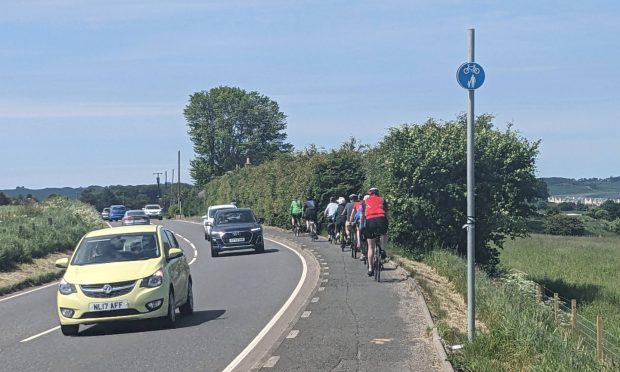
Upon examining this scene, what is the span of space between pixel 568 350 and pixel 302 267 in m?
15.5

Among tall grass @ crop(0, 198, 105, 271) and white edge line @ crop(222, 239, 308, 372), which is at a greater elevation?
tall grass @ crop(0, 198, 105, 271)

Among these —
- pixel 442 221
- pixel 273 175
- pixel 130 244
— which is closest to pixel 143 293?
pixel 130 244

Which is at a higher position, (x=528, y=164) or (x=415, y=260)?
(x=528, y=164)

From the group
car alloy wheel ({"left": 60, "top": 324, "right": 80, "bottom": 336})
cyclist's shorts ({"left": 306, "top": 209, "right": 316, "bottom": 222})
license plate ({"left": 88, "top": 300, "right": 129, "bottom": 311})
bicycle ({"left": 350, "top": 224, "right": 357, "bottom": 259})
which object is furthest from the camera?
cyclist's shorts ({"left": 306, "top": 209, "right": 316, "bottom": 222})

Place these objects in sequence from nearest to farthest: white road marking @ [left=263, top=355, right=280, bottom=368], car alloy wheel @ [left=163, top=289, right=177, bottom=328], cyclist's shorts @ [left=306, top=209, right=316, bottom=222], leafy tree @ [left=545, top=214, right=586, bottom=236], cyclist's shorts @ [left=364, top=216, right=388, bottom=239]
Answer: white road marking @ [left=263, top=355, right=280, bottom=368] < car alloy wheel @ [left=163, top=289, right=177, bottom=328] < cyclist's shorts @ [left=364, top=216, right=388, bottom=239] < cyclist's shorts @ [left=306, top=209, right=316, bottom=222] < leafy tree @ [left=545, top=214, right=586, bottom=236]

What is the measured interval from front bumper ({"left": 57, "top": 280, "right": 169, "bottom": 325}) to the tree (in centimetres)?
8768

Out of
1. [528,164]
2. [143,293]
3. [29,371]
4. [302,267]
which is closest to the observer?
[29,371]

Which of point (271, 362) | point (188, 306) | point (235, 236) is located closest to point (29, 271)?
point (235, 236)

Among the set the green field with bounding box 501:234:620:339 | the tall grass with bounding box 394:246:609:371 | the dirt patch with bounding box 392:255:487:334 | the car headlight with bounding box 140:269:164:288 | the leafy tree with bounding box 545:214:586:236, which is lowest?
the green field with bounding box 501:234:620:339

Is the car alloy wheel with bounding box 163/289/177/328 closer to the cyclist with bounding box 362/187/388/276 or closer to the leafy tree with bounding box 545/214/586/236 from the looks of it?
the cyclist with bounding box 362/187/388/276

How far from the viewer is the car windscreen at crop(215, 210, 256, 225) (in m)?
32.4

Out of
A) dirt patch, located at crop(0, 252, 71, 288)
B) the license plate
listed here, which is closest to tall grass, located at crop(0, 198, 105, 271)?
dirt patch, located at crop(0, 252, 71, 288)

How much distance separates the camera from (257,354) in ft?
36.6

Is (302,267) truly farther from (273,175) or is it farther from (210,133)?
(210,133)
